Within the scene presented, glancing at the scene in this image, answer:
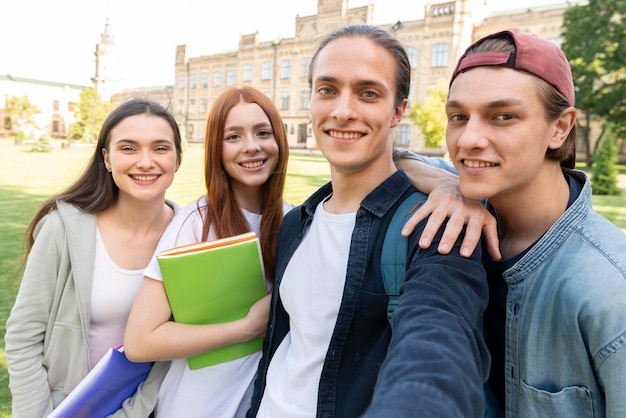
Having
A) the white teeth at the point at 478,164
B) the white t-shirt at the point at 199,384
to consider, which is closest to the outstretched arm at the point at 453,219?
the white teeth at the point at 478,164

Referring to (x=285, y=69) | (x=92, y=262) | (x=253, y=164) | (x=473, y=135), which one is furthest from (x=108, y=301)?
(x=285, y=69)

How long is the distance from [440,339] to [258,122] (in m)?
1.49

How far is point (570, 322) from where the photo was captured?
115cm

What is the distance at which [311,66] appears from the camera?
1.65 m

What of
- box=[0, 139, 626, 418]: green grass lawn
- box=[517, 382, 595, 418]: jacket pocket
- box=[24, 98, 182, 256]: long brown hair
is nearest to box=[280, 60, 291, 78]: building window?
box=[0, 139, 626, 418]: green grass lawn

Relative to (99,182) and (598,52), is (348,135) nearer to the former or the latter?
(99,182)

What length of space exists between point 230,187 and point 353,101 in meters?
0.92

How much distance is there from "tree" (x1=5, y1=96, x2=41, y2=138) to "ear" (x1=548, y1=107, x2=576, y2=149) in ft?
192

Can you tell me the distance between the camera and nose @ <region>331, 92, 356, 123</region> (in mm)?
1401

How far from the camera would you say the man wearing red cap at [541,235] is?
112cm

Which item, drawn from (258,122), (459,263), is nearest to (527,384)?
(459,263)

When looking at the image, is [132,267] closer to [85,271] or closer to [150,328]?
[85,271]

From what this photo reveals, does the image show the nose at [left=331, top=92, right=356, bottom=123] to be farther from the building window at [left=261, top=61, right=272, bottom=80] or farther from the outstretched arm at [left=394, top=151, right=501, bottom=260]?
the building window at [left=261, top=61, right=272, bottom=80]

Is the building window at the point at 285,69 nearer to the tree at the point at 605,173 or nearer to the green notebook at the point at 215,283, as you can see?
the tree at the point at 605,173
